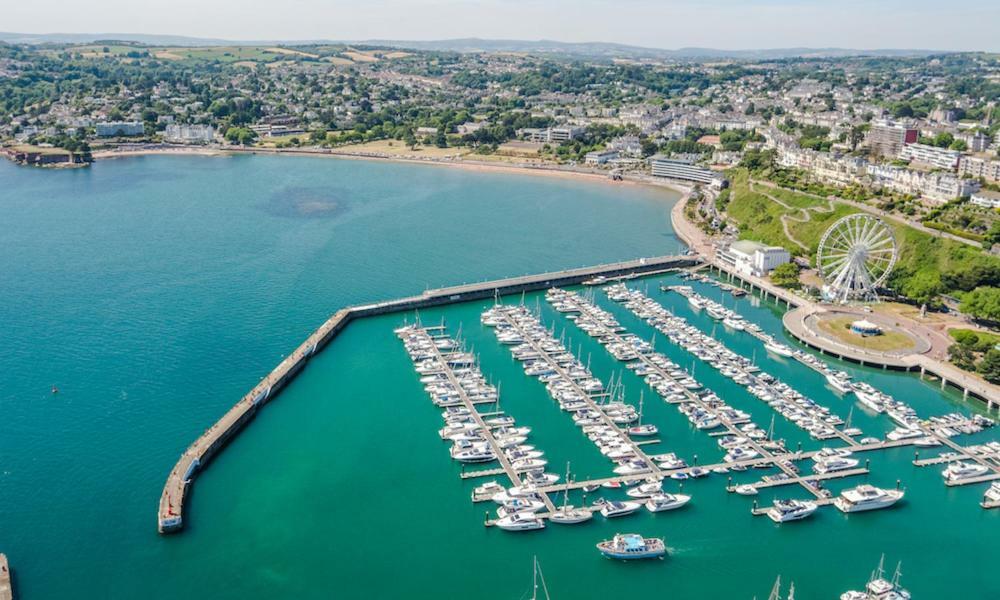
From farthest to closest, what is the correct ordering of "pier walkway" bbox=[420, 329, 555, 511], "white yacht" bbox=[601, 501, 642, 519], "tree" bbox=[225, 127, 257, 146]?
"tree" bbox=[225, 127, 257, 146] → "pier walkway" bbox=[420, 329, 555, 511] → "white yacht" bbox=[601, 501, 642, 519]

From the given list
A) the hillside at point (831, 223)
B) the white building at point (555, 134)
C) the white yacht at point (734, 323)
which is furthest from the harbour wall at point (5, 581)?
the white building at point (555, 134)

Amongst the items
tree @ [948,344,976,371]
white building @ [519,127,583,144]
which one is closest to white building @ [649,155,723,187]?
white building @ [519,127,583,144]

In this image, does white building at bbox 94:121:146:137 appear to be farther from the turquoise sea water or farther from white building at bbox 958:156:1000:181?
white building at bbox 958:156:1000:181

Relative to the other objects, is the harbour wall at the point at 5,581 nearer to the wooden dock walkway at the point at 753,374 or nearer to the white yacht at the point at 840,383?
the wooden dock walkway at the point at 753,374

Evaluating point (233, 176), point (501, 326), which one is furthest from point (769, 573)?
point (233, 176)

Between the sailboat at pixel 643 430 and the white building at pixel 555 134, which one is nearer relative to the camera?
the sailboat at pixel 643 430

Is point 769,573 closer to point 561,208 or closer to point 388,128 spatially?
point 561,208
